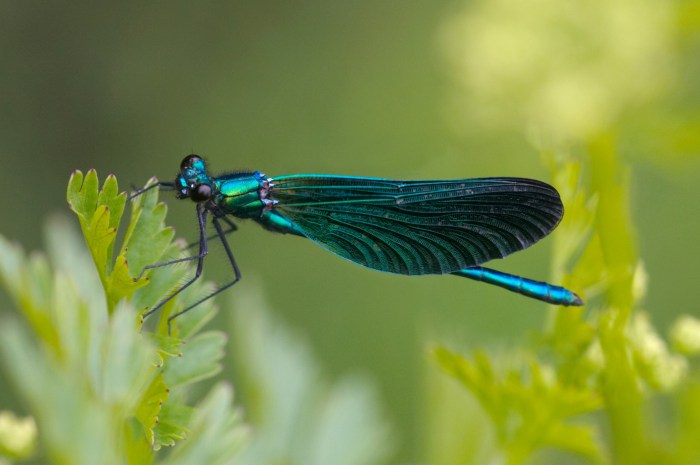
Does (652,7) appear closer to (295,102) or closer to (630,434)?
(630,434)

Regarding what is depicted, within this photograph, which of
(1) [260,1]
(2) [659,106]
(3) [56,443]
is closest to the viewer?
(3) [56,443]

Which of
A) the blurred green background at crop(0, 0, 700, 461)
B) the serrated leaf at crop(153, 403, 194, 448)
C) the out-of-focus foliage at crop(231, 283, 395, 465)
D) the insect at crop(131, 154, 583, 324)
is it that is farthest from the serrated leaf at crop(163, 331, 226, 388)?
the blurred green background at crop(0, 0, 700, 461)

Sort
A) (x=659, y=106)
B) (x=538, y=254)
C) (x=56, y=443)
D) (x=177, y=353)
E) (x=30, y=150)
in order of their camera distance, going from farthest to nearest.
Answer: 1. (x=30, y=150)
2. (x=538, y=254)
3. (x=659, y=106)
4. (x=177, y=353)
5. (x=56, y=443)

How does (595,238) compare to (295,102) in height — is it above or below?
below

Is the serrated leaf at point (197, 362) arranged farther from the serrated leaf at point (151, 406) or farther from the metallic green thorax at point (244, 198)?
the metallic green thorax at point (244, 198)

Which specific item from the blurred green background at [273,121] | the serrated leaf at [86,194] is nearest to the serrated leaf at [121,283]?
the serrated leaf at [86,194]

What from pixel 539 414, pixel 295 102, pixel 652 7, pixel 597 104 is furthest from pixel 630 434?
pixel 295 102

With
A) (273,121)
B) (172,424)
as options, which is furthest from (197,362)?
(273,121)

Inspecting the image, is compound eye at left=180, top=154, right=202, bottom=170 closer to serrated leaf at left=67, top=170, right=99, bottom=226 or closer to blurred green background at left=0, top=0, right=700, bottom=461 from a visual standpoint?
serrated leaf at left=67, top=170, right=99, bottom=226
